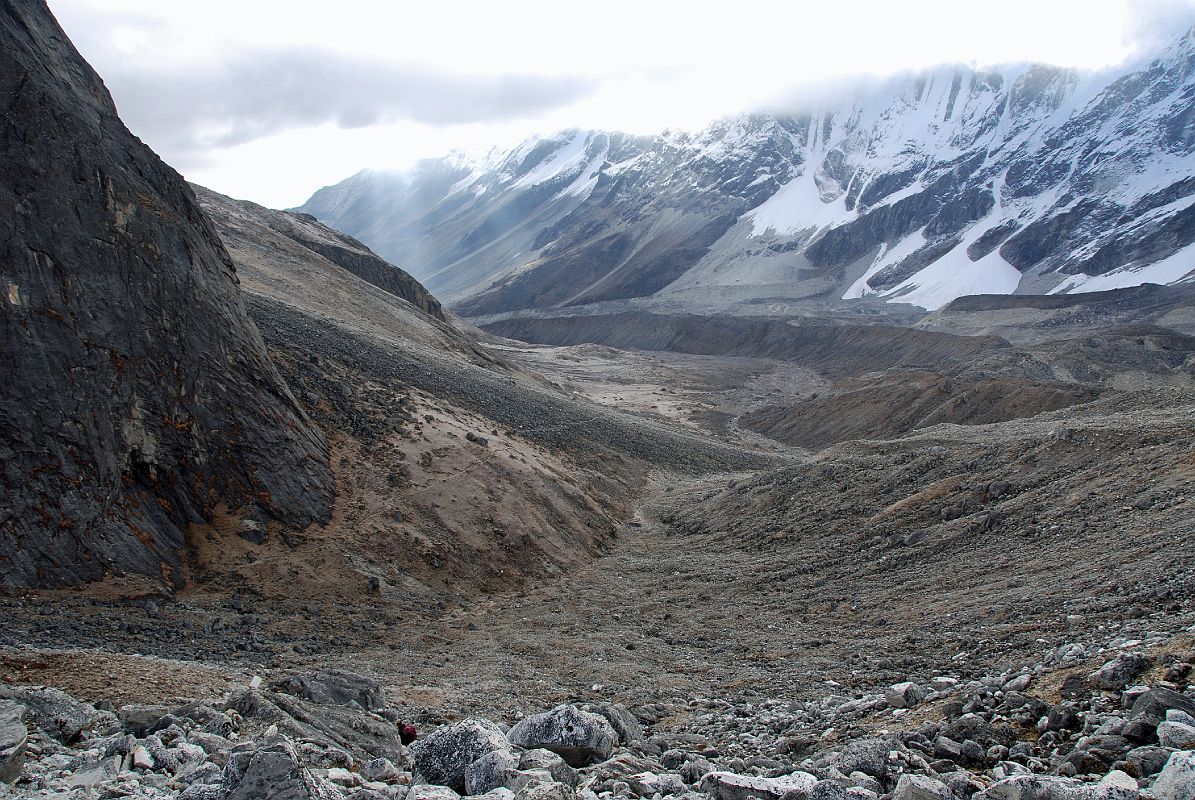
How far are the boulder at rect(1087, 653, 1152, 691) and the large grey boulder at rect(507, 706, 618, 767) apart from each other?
5.86m

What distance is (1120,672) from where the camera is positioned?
989 centimetres

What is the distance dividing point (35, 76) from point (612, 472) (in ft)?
82.9

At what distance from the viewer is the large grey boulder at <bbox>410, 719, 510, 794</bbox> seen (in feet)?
29.4

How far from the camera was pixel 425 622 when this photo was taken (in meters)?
21.5

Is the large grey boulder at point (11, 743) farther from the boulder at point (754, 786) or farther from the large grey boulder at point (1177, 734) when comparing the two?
the large grey boulder at point (1177, 734)

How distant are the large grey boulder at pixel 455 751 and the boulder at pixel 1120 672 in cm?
695

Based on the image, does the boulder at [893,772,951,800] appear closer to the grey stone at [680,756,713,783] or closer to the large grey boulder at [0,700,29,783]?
the grey stone at [680,756,713,783]

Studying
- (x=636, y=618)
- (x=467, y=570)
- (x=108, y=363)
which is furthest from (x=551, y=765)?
(x=108, y=363)

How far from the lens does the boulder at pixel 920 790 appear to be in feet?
24.4

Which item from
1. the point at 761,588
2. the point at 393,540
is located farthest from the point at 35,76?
the point at 761,588

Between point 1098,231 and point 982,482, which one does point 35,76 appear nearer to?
point 982,482

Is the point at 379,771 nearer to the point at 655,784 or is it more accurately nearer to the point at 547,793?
the point at 547,793

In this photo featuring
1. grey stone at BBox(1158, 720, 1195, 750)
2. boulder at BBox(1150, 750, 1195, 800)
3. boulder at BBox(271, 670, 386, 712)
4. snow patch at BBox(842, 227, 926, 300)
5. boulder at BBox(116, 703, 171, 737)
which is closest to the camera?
boulder at BBox(1150, 750, 1195, 800)

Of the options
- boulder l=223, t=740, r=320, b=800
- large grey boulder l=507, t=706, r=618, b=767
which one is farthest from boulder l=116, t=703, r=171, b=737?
large grey boulder l=507, t=706, r=618, b=767
